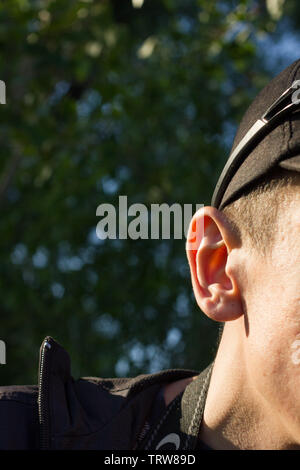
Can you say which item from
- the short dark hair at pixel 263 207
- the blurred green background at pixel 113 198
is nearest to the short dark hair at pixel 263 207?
the short dark hair at pixel 263 207

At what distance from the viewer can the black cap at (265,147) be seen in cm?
164

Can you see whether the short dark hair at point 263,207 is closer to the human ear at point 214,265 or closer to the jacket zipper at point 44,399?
the human ear at point 214,265

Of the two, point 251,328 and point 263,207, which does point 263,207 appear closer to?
point 263,207

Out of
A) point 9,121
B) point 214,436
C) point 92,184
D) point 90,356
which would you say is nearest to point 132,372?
point 90,356

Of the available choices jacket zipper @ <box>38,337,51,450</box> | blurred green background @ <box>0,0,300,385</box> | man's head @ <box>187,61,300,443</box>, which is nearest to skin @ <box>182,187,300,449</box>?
man's head @ <box>187,61,300,443</box>

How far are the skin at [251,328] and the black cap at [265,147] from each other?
0.26 feet

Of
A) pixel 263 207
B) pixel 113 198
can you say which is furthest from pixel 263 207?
pixel 113 198

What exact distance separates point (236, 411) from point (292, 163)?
2.25 feet

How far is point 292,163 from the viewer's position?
161cm

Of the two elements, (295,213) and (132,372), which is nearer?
(295,213)

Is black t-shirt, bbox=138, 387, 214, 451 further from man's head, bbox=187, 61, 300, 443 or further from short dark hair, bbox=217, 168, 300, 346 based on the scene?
short dark hair, bbox=217, 168, 300, 346
